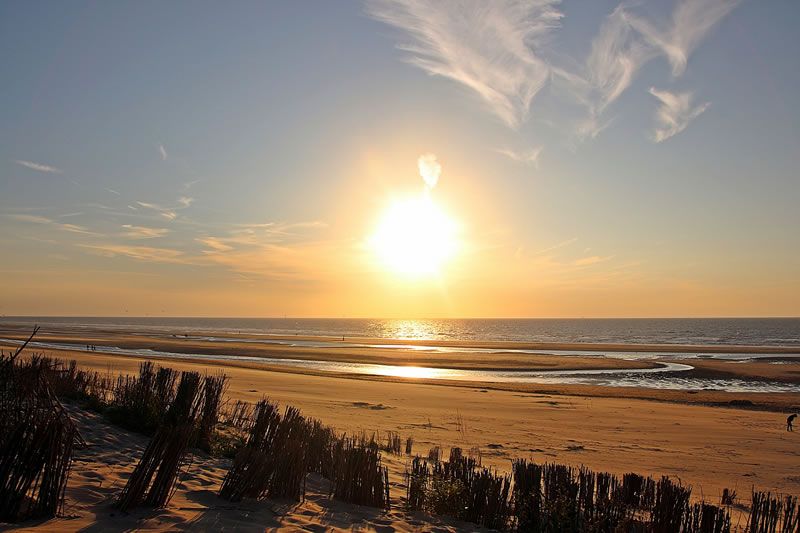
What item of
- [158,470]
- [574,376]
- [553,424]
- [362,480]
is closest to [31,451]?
[158,470]

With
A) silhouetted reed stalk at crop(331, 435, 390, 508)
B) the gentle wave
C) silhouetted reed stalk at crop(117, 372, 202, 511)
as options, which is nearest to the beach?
silhouetted reed stalk at crop(117, 372, 202, 511)

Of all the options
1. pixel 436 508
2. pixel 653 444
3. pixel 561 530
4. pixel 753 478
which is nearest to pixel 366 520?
pixel 436 508

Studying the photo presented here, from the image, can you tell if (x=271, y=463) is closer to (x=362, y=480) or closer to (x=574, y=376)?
(x=362, y=480)

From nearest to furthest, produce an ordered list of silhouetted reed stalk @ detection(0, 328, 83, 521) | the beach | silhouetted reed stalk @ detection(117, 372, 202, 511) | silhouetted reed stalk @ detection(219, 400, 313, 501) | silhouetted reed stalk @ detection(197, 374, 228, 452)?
silhouetted reed stalk @ detection(0, 328, 83, 521) → silhouetted reed stalk @ detection(117, 372, 202, 511) → silhouetted reed stalk @ detection(219, 400, 313, 501) → silhouetted reed stalk @ detection(197, 374, 228, 452) → the beach

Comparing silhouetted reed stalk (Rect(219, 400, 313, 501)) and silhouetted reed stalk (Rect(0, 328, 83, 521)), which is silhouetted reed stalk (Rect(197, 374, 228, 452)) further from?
silhouetted reed stalk (Rect(0, 328, 83, 521))

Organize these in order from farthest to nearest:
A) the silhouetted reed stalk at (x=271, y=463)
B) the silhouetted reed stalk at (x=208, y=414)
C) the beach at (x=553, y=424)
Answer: the beach at (x=553, y=424) → the silhouetted reed stalk at (x=208, y=414) → the silhouetted reed stalk at (x=271, y=463)

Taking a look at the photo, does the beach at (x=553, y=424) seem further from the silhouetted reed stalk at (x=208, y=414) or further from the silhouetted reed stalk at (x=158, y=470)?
the silhouetted reed stalk at (x=208, y=414)

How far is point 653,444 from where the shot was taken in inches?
643

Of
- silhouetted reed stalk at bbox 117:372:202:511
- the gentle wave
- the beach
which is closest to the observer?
silhouetted reed stalk at bbox 117:372:202:511

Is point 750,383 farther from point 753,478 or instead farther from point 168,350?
point 168,350

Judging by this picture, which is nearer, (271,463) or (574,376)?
(271,463)

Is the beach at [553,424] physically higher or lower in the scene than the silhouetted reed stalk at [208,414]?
lower

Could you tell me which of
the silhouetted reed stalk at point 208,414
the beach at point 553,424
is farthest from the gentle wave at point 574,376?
the silhouetted reed stalk at point 208,414

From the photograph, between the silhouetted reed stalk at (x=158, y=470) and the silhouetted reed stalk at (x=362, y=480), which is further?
the silhouetted reed stalk at (x=362, y=480)
